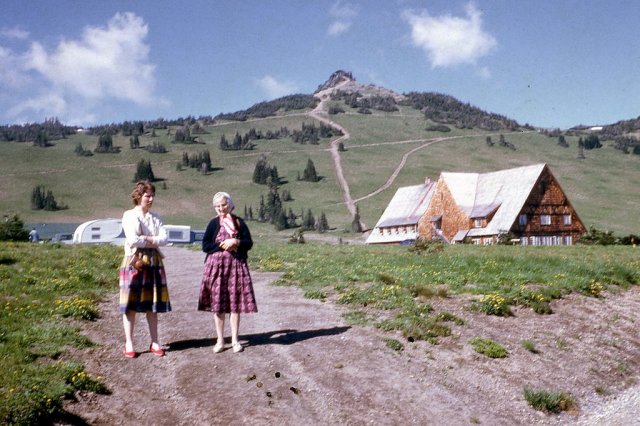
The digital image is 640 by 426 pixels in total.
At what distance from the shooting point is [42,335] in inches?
398

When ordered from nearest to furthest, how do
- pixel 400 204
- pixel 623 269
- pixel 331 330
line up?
pixel 331 330
pixel 623 269
pixel 400 204

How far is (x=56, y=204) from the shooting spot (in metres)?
108

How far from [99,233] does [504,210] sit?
43.2m

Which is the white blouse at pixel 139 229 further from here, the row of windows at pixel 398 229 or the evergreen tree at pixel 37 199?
the evergreen tree at pixel 37 199

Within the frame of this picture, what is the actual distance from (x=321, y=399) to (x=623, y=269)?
16.5 meters

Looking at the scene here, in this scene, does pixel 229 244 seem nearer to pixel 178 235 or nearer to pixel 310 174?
pixel 178 235

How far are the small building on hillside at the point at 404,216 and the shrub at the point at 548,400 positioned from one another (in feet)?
195

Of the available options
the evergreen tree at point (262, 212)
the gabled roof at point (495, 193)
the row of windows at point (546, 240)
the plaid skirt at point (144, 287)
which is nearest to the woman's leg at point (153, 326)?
the plaid skirt at point (144, 287)

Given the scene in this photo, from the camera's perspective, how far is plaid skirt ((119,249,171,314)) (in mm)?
9664

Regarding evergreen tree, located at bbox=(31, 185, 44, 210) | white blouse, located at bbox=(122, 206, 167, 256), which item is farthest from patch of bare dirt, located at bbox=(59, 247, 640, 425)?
evergreen tree, located at bbox=(31, 185, 44, 210)

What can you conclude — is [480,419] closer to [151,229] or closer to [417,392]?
[417,392]

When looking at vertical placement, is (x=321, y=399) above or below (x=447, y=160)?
below

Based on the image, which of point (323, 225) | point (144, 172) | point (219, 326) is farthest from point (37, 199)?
point (219, 326)

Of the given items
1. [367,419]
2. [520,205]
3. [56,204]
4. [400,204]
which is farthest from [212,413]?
[56,204]
